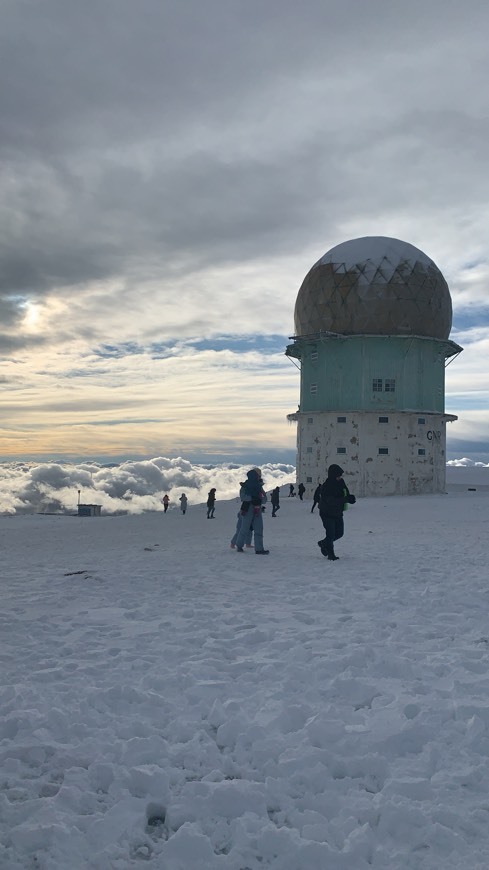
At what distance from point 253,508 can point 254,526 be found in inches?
18.8

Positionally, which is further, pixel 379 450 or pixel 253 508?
pixel 379 450

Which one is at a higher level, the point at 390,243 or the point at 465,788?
the point at 390,243

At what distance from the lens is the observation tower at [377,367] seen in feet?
119

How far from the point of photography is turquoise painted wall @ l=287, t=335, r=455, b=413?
3666 cm

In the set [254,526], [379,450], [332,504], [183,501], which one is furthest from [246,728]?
[379,450]

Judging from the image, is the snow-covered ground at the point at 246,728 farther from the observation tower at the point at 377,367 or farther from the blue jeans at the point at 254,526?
the observation tower at the point at 377,367

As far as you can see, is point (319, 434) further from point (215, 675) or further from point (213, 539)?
point (215, 675)

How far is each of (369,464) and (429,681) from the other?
31.9 meters

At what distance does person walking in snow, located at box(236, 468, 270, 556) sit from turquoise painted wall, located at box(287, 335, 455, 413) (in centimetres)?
2489

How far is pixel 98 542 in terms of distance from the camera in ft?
57.3

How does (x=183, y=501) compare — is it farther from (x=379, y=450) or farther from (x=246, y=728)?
(x=246, y=728)

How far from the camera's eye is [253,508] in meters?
12.4

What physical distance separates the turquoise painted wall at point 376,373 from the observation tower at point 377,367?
0.06m

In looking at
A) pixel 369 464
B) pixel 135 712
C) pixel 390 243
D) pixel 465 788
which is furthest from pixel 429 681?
pixel 390 243
